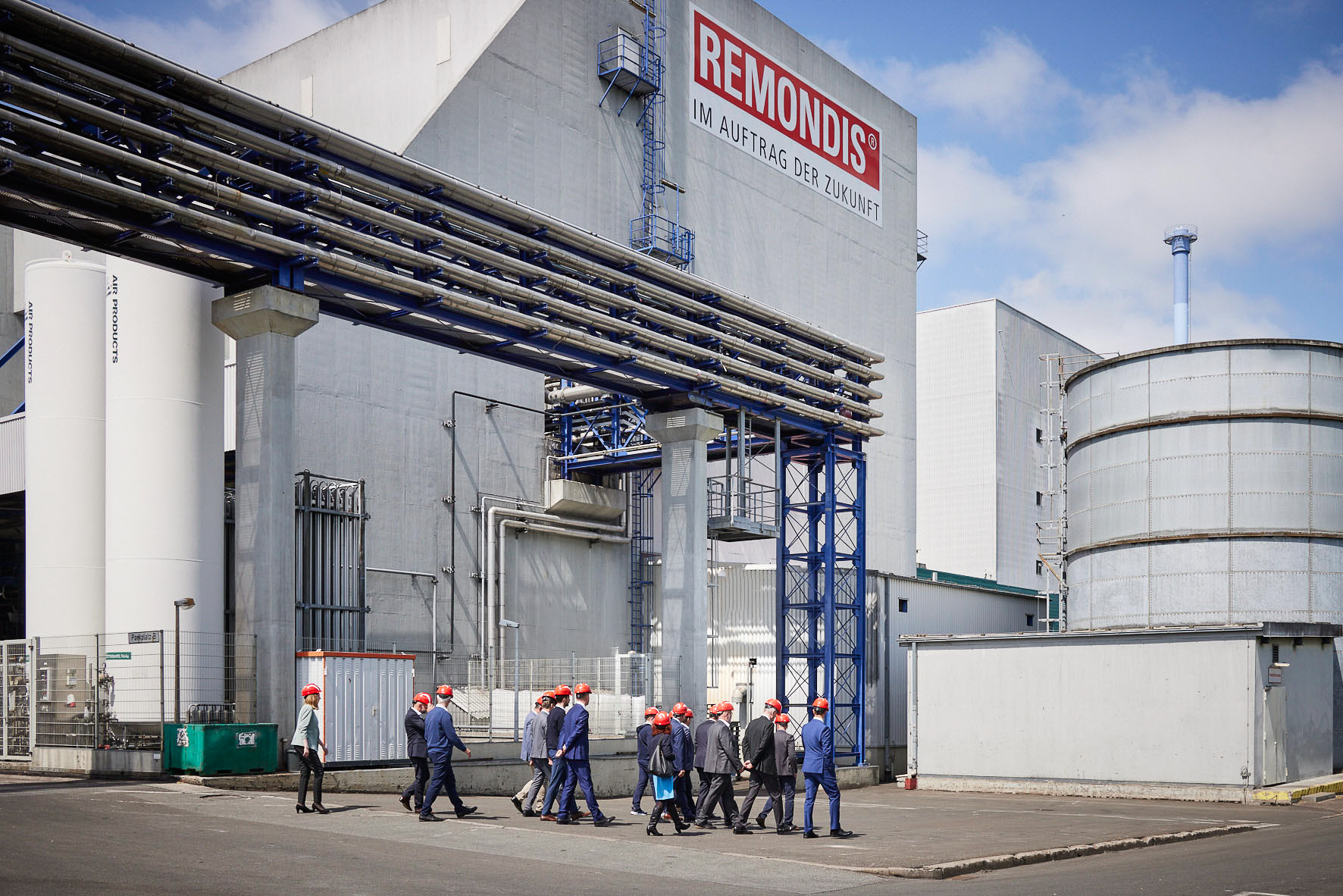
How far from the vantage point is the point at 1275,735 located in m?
27.4

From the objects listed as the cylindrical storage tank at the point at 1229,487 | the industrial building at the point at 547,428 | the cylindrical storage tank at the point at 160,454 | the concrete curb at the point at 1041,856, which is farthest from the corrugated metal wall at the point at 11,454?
the cylindrical storage tank at the point at 1229,487

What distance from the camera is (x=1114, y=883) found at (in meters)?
13.3

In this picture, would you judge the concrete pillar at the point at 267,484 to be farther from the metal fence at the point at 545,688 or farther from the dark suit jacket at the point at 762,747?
the dark suit jacket at the point at 762,747

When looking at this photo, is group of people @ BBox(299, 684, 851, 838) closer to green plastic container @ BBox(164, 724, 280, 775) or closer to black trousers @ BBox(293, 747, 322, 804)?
black trousers @ BBox(293, 747, 322, 804)

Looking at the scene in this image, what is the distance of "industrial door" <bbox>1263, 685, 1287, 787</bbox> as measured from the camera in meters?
27.0

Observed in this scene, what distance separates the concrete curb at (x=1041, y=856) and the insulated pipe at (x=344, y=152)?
14.5m

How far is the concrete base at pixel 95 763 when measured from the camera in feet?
65.5

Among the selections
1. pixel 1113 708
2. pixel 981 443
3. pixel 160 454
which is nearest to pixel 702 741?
pixel 160 454

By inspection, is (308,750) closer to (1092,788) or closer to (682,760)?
(682,760)

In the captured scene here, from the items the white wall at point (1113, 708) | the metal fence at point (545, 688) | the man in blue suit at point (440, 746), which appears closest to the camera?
the man in blue suit at point (440, 746)

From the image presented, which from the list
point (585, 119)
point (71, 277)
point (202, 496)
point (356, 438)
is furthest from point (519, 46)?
point (202, 496)

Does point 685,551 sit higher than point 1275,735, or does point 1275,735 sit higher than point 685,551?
point 685,551

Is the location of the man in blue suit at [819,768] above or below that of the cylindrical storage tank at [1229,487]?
below

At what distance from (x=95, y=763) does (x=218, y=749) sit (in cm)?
248
